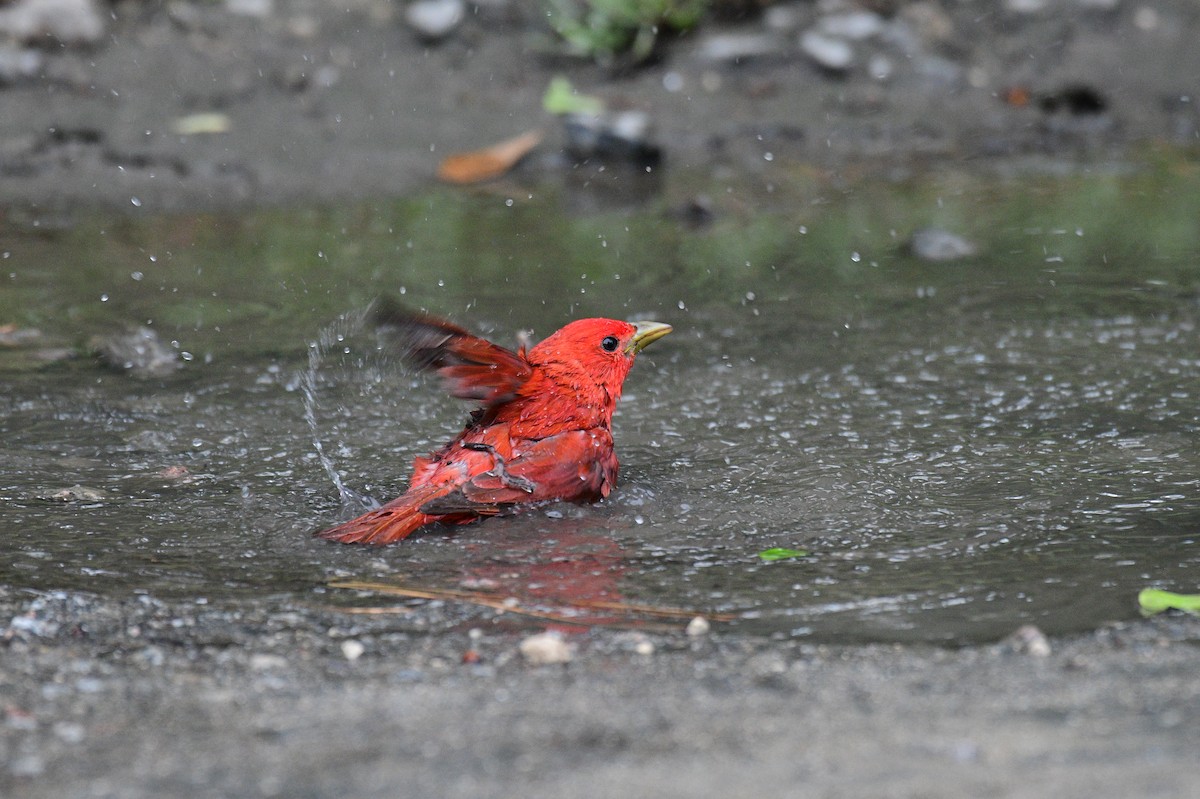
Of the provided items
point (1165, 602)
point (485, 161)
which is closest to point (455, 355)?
point (1165, 602)

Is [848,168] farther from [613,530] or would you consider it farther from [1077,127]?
[613,530]

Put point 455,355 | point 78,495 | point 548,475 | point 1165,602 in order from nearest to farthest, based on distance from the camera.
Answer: point 1165,602 → point 455,355 → point 548,475 → point 78,495

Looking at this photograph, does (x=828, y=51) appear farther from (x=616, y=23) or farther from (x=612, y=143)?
(x=612, y=143)

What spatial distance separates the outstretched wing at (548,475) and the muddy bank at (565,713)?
791 millimetres

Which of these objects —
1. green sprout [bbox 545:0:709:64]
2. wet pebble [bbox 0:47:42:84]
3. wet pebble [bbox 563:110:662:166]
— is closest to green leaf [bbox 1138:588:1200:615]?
wet pebble [bbox 563:110:662:166]

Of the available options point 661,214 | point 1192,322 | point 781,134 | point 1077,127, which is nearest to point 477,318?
point 661,214

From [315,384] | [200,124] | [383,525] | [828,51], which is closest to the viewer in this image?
[383,525]

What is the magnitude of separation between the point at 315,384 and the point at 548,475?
1795mm

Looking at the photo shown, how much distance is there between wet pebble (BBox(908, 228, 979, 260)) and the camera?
24.9ft

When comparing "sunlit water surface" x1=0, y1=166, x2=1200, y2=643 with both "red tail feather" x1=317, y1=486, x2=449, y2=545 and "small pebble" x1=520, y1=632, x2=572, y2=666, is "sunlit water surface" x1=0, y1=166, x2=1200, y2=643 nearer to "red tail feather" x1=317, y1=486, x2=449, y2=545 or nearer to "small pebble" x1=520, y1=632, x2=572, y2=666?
"red tail feather" x1=317, y1=486, x2=449, y2=545

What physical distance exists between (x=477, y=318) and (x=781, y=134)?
4.47 meters

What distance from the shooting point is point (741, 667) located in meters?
3.07

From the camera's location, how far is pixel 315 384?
5.77m

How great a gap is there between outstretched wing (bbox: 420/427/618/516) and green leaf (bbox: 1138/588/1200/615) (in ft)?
5.29
